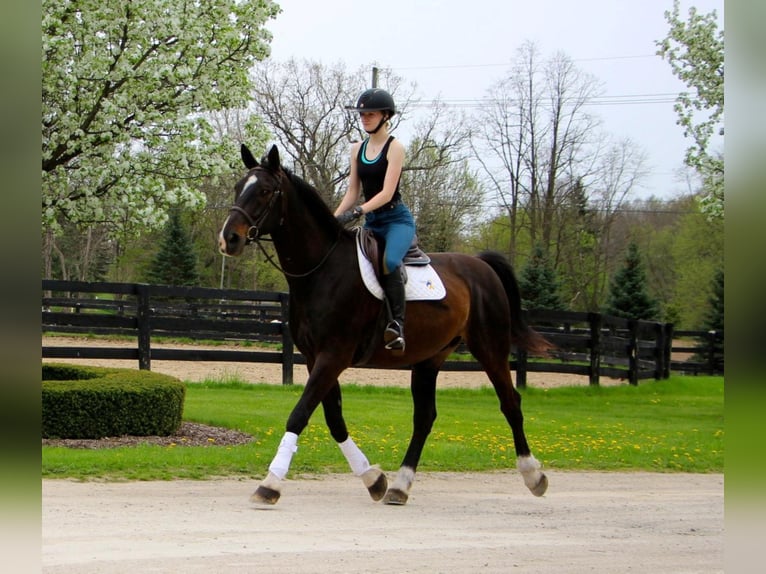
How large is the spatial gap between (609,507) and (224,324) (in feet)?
39.3

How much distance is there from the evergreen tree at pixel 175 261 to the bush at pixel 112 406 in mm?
35694

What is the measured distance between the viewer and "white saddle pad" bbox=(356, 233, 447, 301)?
736 cm

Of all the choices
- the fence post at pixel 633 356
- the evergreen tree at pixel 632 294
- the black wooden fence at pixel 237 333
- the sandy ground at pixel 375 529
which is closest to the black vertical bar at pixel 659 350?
the black wooden fence at pixel 237 333

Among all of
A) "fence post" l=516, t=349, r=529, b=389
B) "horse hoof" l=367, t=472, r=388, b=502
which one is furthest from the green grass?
"horse hoof" l=367, t=472, r=388, b=502

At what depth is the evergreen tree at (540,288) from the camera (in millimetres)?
36375

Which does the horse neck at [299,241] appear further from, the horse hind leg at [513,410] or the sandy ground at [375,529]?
the horse hind leg at [513,410]

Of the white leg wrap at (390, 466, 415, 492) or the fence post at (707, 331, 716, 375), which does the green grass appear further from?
the fence post at (707, 331, 716, 375)

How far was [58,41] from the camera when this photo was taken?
1030 centimetres

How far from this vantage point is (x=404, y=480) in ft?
24.9

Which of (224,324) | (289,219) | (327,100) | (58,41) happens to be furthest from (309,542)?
(327,100)

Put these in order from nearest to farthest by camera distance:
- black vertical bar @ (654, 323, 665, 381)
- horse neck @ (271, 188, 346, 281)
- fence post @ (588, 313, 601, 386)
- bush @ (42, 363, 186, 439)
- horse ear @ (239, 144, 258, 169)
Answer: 1. horse ear @ (239, 144, 258, 169)
2. horse neck @ (271, 188, 346, 281)
3. bush @ (42, 363, 186, 439)
4. fence post @ (588, 313, 601, 386)
5. black vertical bar @ (654, 323, 665, 381)

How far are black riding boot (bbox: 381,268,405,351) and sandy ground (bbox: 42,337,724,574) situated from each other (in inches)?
54.0

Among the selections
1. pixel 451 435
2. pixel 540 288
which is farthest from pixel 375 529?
pixel 540 288

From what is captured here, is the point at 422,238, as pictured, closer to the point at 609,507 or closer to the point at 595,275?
the point at 595,275
